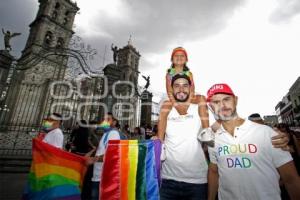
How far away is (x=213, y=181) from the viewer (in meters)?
2.10

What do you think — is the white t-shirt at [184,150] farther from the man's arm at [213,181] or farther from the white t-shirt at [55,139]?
the white t-shirt at [55,139]

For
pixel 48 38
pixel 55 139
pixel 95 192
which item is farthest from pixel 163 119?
pixel 48 38

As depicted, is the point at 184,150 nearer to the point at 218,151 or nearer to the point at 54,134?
the point at 218,151

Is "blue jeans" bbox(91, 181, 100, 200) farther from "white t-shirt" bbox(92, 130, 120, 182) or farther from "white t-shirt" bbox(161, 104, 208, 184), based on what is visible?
"white t-shirt" bbox(161, 104, 208, 184)

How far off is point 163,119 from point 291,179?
4.78 ft

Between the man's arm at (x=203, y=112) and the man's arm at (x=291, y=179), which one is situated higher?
the man's arm at (x=203, y=112)

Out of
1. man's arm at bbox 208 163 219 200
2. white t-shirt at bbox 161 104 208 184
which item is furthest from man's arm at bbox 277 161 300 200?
white t-shirt at bbox 161 104 208 184

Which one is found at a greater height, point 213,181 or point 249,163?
point 249,163

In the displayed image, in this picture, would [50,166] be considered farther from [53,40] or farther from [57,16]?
[57,16]

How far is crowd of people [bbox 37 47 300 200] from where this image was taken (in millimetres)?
1719

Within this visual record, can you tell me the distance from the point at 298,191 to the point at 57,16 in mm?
36345

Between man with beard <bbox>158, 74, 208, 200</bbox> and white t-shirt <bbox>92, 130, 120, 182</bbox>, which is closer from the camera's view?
man with beard <bbox>158, 74, 208, 200</bbox>

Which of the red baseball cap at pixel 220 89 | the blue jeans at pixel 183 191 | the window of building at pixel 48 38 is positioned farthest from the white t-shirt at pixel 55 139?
the window of building at pixel 48 38

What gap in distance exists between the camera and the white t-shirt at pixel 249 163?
1.71 metres
